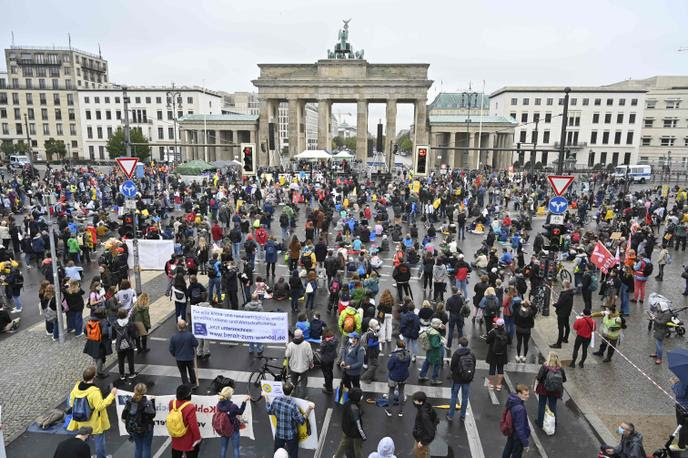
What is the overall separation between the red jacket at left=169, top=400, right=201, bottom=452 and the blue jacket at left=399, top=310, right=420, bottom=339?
17.2ft

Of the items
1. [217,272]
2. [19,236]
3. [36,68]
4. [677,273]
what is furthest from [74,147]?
[677,273]

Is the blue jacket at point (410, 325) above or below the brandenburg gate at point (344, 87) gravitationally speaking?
below

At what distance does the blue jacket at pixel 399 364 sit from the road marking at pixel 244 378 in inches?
49.3

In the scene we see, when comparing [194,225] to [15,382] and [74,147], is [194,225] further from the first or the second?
[74,147]

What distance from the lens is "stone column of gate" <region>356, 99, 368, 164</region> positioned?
7319 centimetres

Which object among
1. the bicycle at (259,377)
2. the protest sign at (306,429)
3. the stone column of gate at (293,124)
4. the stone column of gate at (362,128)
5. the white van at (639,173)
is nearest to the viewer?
the protest sign at (306,429)

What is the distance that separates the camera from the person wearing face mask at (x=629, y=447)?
6465mm

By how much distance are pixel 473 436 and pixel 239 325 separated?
5646 mm

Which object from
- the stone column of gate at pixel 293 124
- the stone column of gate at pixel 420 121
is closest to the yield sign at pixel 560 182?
the stone column of gate at pixel 420 121

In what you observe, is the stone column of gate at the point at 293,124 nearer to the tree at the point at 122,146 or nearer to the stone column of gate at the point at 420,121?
the stone column of gate at the point at 420,121

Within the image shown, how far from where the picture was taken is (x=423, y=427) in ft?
22.8

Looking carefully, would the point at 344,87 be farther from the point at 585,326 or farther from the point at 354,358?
the point at 354,358

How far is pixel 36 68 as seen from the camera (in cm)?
9512

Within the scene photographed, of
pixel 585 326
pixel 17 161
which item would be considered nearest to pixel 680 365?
pixel 585 326
